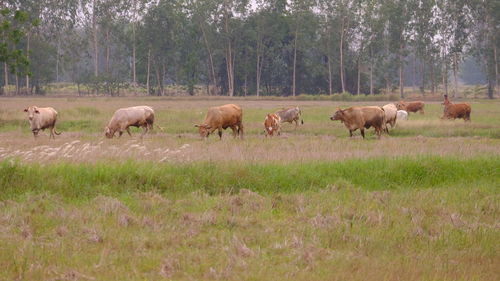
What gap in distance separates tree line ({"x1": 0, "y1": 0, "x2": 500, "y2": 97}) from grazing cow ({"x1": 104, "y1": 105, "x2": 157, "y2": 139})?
43.3 m

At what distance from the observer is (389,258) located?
675 centimetres

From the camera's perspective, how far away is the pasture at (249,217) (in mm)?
6320

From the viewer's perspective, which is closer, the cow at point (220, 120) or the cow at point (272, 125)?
the cow at point (220, 120)

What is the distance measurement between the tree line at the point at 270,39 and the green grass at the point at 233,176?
5389 centimetres

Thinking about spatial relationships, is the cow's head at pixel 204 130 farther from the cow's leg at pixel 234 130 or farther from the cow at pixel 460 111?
the cow at pixel 460 111

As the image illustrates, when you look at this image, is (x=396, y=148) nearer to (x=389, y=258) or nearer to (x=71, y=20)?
(x=389, y=258)

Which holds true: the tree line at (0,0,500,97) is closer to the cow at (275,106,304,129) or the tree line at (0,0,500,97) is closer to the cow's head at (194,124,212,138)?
the cow at (275,106,304,129)

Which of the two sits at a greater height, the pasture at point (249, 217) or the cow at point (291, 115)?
the cow at point (291, 115)

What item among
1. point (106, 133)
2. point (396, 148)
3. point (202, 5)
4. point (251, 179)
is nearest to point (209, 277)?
point (251, 179)

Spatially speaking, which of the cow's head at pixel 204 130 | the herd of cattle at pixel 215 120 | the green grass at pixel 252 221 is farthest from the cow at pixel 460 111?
the green grass at pixel 252 221

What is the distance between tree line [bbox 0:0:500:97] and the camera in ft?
216

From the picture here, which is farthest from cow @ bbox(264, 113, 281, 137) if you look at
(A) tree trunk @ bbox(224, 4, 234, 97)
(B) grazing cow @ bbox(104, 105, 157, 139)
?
(A) tree trunk @ bbox(224, 4, 234, 97)

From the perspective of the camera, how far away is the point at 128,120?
22.6 m

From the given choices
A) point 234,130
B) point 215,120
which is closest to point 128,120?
point 215,120
